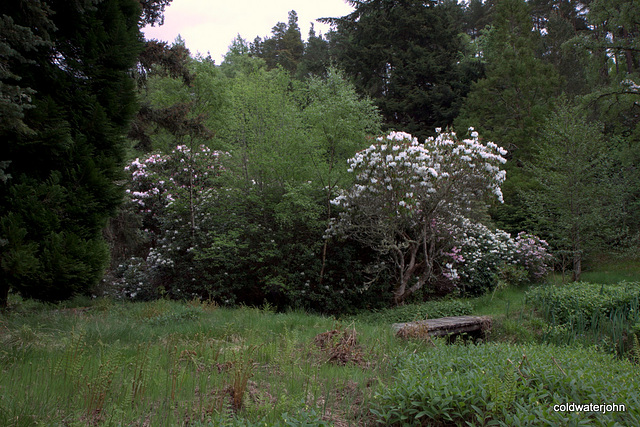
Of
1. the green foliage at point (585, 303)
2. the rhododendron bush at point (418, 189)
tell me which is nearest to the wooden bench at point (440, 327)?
the green foliage at point (585, 303)

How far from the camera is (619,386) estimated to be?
259 centimetres

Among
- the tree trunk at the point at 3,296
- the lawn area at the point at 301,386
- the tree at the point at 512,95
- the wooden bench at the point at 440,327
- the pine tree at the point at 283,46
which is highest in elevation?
the pine tree at the point at 283,46

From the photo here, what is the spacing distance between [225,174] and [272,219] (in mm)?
1706

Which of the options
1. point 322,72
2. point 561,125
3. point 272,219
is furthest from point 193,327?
point 322,72

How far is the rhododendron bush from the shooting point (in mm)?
7758

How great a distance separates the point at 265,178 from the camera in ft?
33.1

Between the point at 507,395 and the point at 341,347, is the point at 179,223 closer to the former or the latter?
the point at 341,347

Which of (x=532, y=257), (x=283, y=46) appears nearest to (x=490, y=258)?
(x=532, y=257)

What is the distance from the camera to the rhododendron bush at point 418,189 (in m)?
7.76

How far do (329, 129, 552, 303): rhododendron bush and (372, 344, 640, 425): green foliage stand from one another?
4.89m

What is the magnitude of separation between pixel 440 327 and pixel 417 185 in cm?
299

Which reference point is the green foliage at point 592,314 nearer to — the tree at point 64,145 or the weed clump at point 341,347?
the weed clump at point 341,347

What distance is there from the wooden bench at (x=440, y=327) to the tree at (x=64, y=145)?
14.6 ft

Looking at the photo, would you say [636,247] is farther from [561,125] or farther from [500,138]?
[500,138]
